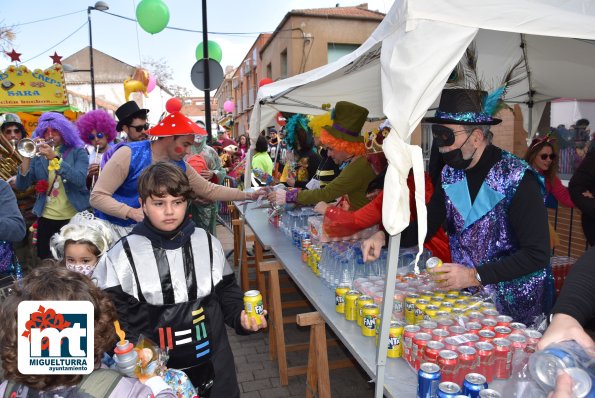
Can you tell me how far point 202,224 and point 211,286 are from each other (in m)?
3.46

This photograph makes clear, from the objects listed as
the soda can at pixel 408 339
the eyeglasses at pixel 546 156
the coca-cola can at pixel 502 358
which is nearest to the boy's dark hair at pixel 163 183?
the soda can at pixel 408 339

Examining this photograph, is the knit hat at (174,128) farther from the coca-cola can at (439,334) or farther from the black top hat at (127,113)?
the coca-cola can at (439,334)

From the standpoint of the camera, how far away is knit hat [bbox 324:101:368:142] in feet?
12.3

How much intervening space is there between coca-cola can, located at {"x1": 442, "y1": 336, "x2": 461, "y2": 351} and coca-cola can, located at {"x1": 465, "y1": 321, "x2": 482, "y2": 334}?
13cm

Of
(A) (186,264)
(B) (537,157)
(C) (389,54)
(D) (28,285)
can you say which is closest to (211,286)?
(A) (186,264)

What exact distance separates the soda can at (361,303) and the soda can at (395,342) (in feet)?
0.90

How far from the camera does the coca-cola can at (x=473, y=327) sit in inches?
71.2

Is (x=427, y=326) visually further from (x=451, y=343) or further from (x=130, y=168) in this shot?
A: (x=130, y=168)

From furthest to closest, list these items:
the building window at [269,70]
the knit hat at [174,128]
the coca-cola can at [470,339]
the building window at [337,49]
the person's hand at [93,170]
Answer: the building window at [269,70], the building window at [337,49], the person's hand at [93,170], the knit hat at [174,128], the coca-cola can at [470,339]

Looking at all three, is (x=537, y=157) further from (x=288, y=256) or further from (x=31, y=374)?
(x=31, y=374)

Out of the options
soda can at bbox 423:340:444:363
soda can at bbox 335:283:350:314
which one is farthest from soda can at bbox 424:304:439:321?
soda can at bbox 335:283:350:314

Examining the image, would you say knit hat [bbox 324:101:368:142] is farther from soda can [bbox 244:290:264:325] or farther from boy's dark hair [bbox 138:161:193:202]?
soda can [bbox 244:290:264:325]

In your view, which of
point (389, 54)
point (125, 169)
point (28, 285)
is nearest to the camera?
point (28, 285)

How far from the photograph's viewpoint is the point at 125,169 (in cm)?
325
